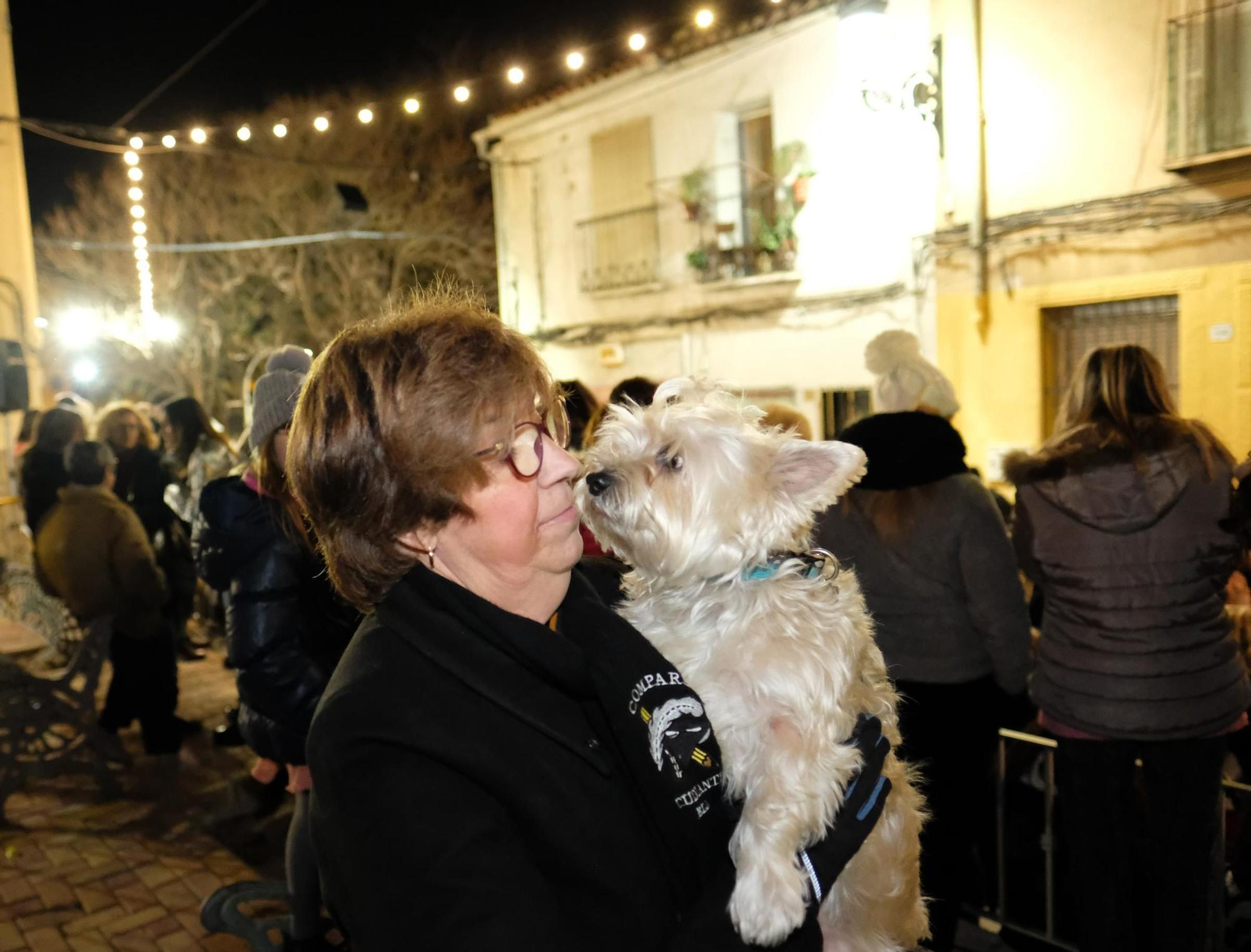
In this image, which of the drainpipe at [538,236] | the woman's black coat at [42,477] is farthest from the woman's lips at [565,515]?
the drainpipe at [538,236]

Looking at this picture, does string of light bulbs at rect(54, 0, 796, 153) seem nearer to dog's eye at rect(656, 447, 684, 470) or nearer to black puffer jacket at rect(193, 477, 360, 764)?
black puffer jacket at rect(193, 477, 360, 764)

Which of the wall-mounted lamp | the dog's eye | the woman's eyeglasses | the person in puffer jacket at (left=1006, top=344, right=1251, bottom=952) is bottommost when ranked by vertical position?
the person in puffer jacket at (left=1006, top=344, right=1251, bottom=952)

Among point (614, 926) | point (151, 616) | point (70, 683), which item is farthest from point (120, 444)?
point (614, 926)

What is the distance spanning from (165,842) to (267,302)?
24373mm

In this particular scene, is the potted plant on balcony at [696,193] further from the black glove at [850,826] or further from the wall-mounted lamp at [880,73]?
the black glove at [850,826]

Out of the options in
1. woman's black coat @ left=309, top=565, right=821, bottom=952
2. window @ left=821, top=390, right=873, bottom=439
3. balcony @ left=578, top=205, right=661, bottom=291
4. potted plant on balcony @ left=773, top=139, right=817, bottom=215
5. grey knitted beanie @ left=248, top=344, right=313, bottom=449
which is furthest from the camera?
balcony @ left=578, top=205, right=661, bottom=291

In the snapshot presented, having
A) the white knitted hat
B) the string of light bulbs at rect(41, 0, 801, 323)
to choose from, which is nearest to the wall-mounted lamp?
the string of light bulbs at rect(41, 0, 801, 323)

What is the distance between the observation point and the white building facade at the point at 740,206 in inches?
464

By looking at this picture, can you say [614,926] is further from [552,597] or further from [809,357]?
[809,357]

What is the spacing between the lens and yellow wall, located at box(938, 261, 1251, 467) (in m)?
9.03

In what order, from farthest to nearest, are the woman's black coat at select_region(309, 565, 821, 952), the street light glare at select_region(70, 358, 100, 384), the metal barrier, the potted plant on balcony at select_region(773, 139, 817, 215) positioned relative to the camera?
the street light glare at select_region(70, 358, 100, 384) → the potted plant on balcony at select_region(773, 139, 817, 215) → the metal barrier → the woman's black coat at select_region(309, 565, 821, 952)

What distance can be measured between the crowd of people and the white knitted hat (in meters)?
0.02

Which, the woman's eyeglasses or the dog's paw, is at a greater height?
the woman's eyeglasses

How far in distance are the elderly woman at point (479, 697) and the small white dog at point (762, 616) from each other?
15cm
